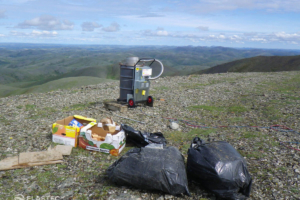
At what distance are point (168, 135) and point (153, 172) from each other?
331 centimetres

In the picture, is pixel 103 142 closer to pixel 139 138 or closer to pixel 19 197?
pixel 139 138

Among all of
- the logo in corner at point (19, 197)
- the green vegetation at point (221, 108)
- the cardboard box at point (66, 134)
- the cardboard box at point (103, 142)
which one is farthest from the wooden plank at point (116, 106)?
the logo in corner at point (19, 197)

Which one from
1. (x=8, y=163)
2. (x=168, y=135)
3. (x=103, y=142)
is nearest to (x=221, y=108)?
(x=168, y=135)

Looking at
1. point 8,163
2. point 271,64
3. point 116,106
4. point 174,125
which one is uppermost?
point 271,64

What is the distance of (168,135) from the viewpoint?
6824mm

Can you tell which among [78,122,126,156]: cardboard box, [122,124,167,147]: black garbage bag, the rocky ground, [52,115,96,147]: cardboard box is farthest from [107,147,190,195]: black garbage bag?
[52,115,96,147]: cardboard box

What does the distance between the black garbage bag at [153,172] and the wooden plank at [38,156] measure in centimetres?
169

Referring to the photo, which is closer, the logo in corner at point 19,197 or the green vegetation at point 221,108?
the logo in corner at point 19,197

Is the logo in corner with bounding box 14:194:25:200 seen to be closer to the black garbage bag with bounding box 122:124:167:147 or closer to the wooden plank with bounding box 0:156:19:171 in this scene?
the wooden plank with bounding box 0:156:19:171

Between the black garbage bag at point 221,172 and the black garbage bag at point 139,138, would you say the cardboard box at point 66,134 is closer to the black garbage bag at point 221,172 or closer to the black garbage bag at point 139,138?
the black garbage bag at point 139,138

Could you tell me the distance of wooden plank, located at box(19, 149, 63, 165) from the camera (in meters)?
4.61

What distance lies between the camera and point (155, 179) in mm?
3547

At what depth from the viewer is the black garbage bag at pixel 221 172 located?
11.7 ft

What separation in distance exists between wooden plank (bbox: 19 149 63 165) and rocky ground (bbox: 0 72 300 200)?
0.18m
